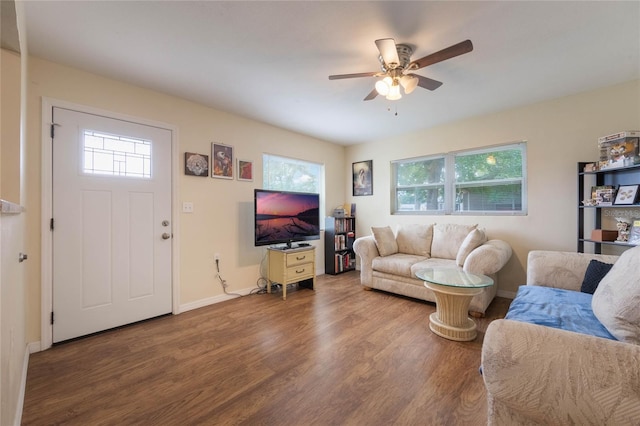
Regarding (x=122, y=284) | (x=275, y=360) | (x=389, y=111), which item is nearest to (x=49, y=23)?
(x=122, y=284)

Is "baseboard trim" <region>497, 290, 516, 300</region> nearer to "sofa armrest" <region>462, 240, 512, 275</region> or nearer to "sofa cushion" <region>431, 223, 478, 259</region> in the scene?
"sofa cushion" <region>431, 223, 478, 259</region>

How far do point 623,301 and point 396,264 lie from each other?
82.3 inches

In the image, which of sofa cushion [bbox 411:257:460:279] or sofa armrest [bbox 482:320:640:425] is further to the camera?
sofa cushion [bbox 411:257:460:279]

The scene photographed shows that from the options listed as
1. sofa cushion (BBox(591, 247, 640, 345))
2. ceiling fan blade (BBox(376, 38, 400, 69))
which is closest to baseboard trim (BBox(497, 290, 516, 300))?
sofa cushion (BBox(591, 247, 640, 345))

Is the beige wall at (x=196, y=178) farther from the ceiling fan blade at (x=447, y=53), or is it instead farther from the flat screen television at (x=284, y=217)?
the ceiling fan blade at (x=447, y=53)

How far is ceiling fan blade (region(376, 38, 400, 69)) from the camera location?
5.33 feet

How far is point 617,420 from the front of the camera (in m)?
0.78

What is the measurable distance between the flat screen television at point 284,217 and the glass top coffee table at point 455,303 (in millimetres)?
1792

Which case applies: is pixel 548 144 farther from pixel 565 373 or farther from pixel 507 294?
pixel 565 373

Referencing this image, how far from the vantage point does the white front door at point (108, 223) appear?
217 cm

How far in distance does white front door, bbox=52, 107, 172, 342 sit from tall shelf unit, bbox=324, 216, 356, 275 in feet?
7.92

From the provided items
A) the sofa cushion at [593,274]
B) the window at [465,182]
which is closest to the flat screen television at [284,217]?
the window at [465,182]

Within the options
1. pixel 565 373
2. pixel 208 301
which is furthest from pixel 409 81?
pixel 208 301

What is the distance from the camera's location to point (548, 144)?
2.96 meters
